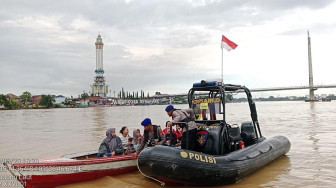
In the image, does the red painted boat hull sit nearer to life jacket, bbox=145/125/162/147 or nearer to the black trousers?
life jacket, bbox=145/125/162/147

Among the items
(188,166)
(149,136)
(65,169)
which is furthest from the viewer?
(149,136)

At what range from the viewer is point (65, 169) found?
6.58m

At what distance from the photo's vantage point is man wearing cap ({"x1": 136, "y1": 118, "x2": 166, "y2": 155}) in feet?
25.8

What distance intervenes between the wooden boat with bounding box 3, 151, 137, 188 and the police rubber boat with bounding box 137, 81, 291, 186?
106 centimetres

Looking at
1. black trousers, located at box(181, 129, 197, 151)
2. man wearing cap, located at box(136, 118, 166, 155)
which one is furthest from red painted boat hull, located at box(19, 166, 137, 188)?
black trousers, located at box(181, 129, 197, 151)

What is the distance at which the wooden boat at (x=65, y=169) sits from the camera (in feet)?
20.1

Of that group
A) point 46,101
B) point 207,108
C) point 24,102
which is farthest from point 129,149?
point 24,102

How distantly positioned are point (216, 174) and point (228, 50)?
4.26m

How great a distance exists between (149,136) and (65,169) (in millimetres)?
2190

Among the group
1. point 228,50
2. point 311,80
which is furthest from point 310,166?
point 311,80

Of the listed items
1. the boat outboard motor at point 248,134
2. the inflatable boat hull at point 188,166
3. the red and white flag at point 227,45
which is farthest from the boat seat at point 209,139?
the red and white flag at point 227,45

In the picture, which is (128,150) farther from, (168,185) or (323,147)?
(323,147)

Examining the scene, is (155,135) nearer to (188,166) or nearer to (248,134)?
(188,166)

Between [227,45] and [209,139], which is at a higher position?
[227,45]
